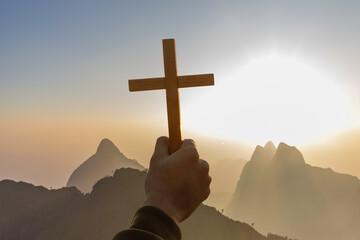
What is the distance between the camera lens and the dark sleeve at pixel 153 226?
2.48 meters

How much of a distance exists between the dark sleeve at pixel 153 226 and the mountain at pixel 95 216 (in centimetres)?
12500

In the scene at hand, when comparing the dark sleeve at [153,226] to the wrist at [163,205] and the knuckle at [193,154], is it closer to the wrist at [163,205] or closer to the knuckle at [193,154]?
the wrist at [163,205]

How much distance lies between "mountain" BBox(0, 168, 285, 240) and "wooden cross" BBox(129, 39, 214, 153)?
4860 inches

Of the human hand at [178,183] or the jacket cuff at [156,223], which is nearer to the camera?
the jacket cuff at [156,223]

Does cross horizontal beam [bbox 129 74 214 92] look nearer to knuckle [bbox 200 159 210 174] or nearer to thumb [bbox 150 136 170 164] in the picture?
thumb [bbox 150 136 170 164]

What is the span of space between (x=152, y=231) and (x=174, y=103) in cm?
241

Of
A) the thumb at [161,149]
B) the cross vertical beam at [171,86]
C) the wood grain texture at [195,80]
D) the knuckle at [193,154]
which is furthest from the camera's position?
the wood grain texture at [195,80]

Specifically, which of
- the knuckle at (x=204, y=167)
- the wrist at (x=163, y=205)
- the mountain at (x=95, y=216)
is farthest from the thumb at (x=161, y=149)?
the mountain at (x=95, y=216)

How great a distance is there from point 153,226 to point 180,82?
8.99 feet

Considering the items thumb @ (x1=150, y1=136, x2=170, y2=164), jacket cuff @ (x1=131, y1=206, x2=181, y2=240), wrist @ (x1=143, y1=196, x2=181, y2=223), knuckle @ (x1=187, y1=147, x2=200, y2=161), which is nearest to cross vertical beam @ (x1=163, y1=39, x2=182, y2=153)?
thumb @ (x1=150, y1=136, x2=170, y2=164)

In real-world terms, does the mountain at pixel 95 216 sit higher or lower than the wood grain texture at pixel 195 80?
lower

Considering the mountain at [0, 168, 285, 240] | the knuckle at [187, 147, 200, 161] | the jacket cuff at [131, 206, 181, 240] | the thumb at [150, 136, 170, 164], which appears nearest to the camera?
the jacket cuff at [131, 206, 181, 240]

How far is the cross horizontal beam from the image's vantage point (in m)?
4.95

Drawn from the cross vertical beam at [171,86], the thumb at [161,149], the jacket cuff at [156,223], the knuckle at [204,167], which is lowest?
the jacket cuff at [156,223]
